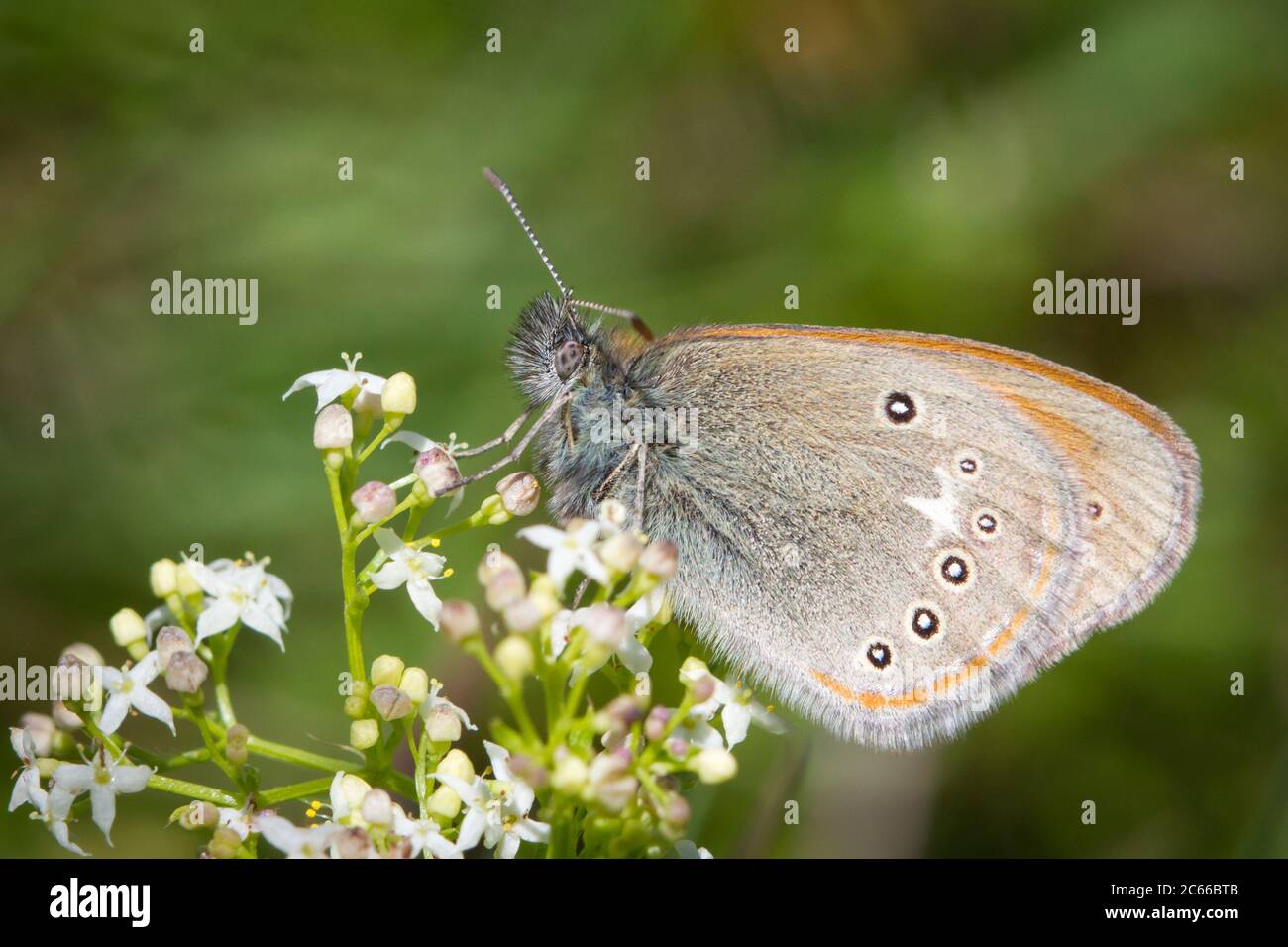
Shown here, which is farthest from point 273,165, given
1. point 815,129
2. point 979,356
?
point 979,356

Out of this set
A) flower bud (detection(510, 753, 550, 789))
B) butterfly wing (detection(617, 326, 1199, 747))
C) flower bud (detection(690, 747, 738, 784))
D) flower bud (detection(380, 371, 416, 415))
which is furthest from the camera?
butterfly wing (detection(617, 326, 1199, 747))

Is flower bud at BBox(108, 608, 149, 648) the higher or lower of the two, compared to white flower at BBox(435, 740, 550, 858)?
higher

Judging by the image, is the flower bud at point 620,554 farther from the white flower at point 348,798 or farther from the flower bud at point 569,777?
the white flower at point 348,798

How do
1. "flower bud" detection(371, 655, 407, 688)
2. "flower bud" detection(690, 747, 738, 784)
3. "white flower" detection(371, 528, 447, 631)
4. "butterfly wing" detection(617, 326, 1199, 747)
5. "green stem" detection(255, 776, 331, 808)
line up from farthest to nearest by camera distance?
"butterfly wing" detection(617, 326, 1199, 747) → "white flower" detection(371, 528, 447, 631) → "flower bud" detection(371, 655, 407, 688) → "green stem" detection(255, 776, 331, 808) → "flower bud" detection(690, 747, 738, 784)

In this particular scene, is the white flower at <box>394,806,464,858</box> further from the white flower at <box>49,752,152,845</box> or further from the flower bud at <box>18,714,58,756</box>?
the flower bud at <box>18,714,58,756</box>

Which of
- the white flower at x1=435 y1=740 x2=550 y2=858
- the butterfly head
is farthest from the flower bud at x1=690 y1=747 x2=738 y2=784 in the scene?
the butterfly head

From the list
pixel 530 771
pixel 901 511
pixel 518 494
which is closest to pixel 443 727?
pixel 530 771

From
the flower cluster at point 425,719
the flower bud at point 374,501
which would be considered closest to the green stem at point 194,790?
the flower cluster at point 425,719
